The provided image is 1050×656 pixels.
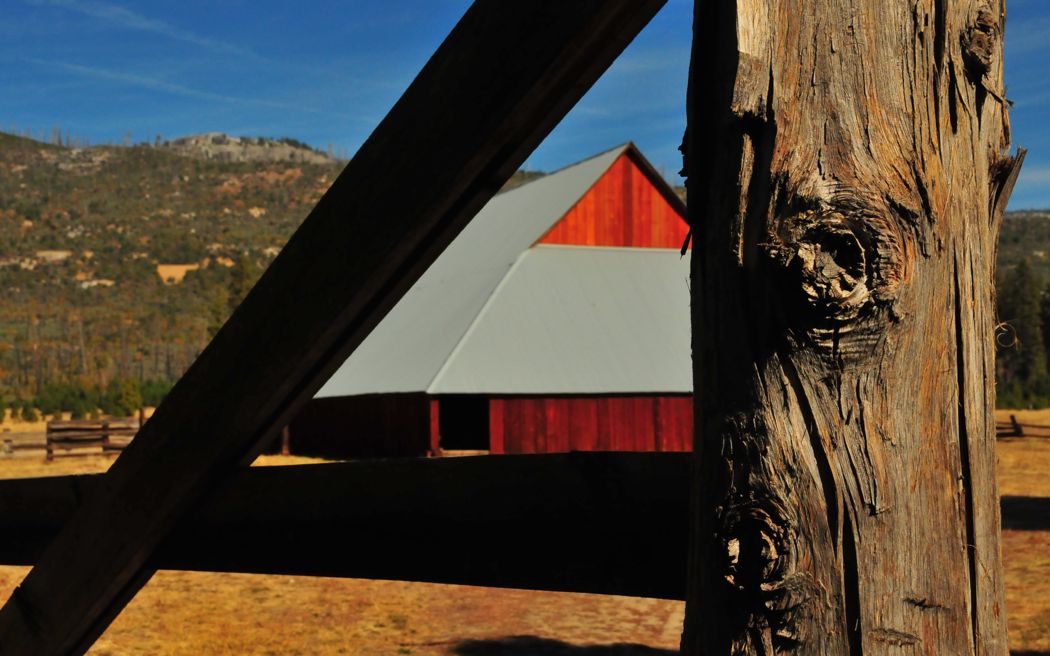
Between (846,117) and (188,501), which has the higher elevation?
(846,117)

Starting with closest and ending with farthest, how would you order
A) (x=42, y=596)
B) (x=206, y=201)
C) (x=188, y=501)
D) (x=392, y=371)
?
(x=188, y=501)
(x=42, y=596)
(x=392, y=371)
(x=206, y=201)

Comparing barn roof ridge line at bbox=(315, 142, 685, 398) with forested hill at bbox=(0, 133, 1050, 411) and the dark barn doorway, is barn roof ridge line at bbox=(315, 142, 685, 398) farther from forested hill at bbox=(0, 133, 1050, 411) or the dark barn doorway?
forested hill at bbox=(0, 133, 1050, 411)

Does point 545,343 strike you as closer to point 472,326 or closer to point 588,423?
point 472,326

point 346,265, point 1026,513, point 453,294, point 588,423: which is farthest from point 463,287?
point 346,265

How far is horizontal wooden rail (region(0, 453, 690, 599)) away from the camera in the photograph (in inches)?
69.6

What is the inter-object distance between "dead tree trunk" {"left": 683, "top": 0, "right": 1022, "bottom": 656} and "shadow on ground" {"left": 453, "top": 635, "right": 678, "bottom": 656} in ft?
23.0

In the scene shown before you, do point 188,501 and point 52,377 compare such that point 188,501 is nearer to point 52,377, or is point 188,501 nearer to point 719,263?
point 719,263

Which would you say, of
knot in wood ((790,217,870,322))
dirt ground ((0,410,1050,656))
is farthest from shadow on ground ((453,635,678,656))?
knot in wood ((790,217,870,322))

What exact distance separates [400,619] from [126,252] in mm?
97334

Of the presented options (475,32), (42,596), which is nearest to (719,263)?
(475,32)

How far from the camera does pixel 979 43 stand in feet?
4.09

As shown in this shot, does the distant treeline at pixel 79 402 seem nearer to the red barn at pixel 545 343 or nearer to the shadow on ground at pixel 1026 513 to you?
the red barn at pixel 545 343

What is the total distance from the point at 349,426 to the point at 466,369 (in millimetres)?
5460

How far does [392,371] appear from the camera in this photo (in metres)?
24.6
